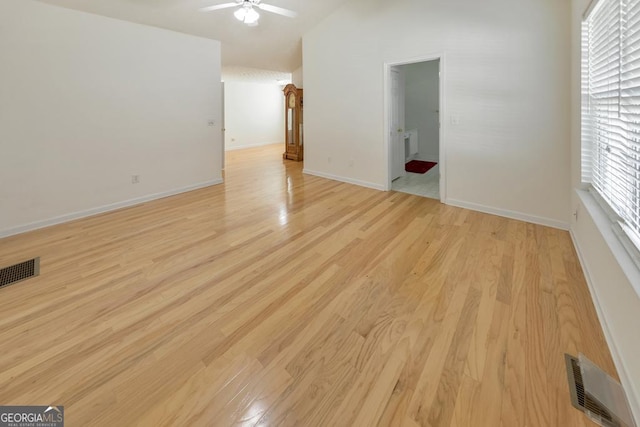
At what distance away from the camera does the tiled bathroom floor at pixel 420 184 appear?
469cm

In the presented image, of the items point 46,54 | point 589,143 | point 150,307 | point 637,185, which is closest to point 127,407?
point 150,307

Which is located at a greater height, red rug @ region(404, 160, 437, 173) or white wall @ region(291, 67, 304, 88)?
white wall @ region(291, 67, 304, 88)

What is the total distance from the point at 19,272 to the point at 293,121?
6304 mm

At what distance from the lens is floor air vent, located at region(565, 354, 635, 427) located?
1.20 meters

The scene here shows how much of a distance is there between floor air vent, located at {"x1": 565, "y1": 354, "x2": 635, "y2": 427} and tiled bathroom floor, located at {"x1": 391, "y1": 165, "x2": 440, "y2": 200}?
3.11 metres

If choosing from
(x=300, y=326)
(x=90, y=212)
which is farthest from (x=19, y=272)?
(x=300, y=326)

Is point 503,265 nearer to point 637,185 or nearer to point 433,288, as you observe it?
point 433,288

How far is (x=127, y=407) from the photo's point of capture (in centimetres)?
128

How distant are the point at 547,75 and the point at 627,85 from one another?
68.1 inches

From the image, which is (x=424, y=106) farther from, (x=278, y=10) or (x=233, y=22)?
(x=233, y=22)

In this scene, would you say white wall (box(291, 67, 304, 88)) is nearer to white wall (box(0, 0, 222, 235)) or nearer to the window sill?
white wall (box(0, 0, 222, 235))

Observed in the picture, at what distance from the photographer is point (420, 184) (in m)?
5.20

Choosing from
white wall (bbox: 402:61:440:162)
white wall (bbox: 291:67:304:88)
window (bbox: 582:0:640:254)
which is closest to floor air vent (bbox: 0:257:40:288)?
window (bbox: 582:0:640:254)

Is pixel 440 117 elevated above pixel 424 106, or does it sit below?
below
